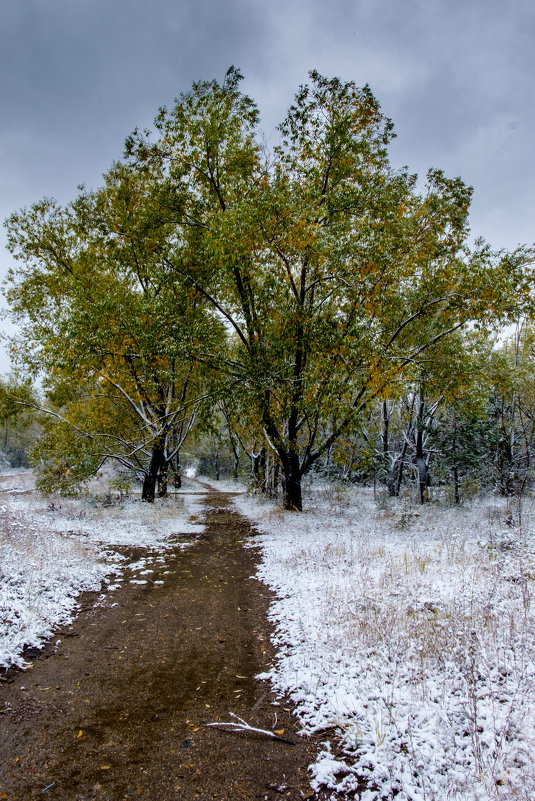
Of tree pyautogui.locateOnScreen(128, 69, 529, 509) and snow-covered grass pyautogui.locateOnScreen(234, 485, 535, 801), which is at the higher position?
tree pyautogui.locateOnScreen(128, 69, 529, 509)

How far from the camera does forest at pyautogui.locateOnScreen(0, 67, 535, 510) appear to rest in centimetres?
1296

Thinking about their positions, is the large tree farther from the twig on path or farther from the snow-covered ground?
the twig on path

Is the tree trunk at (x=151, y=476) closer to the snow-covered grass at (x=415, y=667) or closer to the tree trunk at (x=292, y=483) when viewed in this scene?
the tree trunk at (x=292, y=483)

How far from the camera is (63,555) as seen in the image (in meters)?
8.77

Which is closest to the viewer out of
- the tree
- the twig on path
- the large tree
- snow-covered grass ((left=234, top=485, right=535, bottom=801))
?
snow-covered grass ((left=234, top=485, right=535, bottom=801))

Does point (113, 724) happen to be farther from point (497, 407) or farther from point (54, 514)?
point (497, 407)

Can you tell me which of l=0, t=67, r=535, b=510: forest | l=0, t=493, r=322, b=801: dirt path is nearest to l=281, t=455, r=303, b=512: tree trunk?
l=0, t=67, r=535, b=510: forest

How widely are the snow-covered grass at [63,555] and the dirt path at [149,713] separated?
468mm

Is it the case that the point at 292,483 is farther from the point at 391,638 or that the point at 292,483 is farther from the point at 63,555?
the point at 391,638

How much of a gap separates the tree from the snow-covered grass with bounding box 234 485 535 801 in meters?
6.02

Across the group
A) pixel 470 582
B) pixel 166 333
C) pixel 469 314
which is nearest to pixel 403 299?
pixel 469 314

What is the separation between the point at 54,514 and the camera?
1542cm

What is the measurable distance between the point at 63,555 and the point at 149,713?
5722 millimetres

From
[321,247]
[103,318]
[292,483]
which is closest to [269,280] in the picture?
[321,247]
